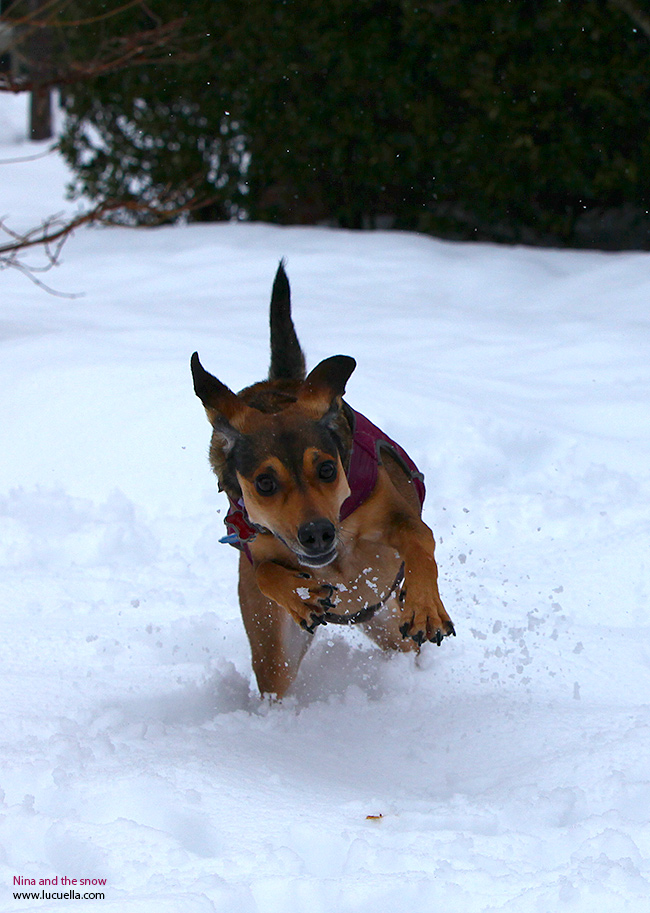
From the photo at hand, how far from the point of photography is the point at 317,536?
2.75 metres

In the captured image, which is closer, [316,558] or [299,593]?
[316,558]

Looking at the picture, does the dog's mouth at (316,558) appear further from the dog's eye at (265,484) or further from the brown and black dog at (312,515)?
the dog's eye at (265,484)

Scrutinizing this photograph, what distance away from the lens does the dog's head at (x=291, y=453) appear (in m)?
2.82

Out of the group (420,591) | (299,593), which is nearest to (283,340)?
(299,593)

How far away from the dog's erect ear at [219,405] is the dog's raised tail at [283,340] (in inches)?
23.9

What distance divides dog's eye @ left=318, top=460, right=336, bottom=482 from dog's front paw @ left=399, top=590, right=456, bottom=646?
1.43 ft

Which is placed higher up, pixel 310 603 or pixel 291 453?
pixel 291 453

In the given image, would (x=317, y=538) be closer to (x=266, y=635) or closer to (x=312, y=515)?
(x=312, y=515)

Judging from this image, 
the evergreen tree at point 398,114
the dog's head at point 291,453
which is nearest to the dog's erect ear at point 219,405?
the dog's head at point 291,453

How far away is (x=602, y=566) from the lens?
4.28m

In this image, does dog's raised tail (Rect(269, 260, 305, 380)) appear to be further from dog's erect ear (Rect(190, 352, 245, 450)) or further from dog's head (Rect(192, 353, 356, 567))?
dog's erect ear (Rect(190, 352, 245, 450))

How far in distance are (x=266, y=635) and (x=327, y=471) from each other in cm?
87

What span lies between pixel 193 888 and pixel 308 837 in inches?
14.7

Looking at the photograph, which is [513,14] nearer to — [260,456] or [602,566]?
[602,566]
